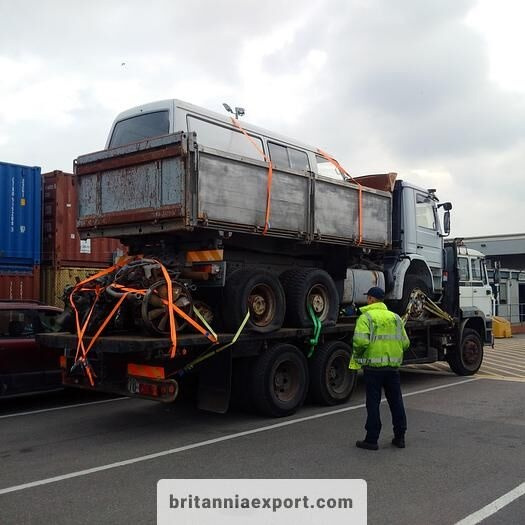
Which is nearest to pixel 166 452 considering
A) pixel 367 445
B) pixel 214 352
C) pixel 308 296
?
pixel 214 352

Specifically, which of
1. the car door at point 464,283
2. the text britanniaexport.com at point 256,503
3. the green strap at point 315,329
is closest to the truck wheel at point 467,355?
the car door at point 464,283

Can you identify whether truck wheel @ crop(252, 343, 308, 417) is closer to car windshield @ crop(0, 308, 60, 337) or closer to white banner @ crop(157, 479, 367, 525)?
car windshield @ crop(0, 308, 60, 337)

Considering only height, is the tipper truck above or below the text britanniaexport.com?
above

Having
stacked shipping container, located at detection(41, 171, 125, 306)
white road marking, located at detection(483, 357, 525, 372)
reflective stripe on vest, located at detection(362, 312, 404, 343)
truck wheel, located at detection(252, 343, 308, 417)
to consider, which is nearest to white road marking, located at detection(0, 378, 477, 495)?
truck wheel, located at detection(252, 343, 308, 417)

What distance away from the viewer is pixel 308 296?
8555mm

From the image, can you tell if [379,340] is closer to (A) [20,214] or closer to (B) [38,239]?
(B) [38,239]

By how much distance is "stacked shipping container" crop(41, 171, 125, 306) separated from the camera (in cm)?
1184

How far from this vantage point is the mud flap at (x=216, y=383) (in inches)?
288

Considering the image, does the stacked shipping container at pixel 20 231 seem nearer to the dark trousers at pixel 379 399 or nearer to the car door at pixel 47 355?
the car door at pixel 47 355

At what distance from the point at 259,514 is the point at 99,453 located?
2956 millimetres

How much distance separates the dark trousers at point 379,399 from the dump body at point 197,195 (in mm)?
2470

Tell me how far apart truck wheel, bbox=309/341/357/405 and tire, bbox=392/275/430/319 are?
76.9 inches

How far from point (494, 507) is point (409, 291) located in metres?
6.47

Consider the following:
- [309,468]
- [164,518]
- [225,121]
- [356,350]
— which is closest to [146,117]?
[225,121]
